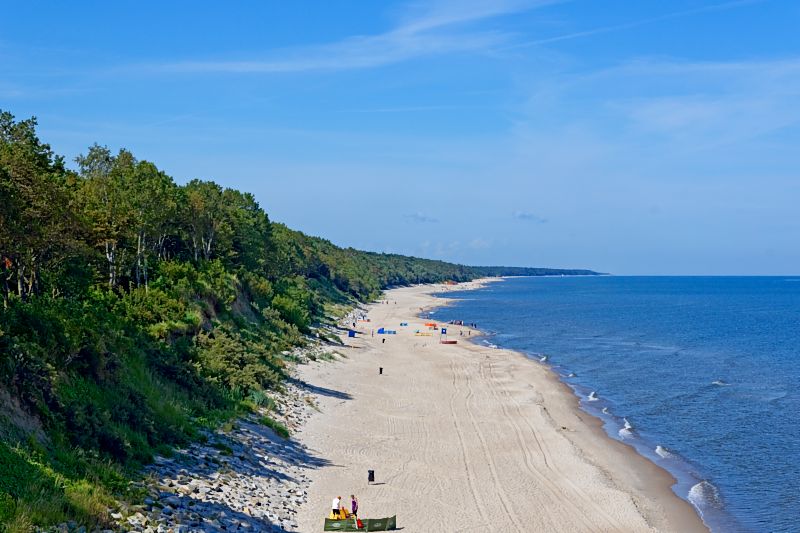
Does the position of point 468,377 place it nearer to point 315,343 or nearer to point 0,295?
point 315,343

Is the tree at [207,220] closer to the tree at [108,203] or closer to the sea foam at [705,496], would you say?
the tree at [108,203]

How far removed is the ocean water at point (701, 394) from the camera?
3094cm

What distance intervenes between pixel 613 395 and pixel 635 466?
1912 centimetres

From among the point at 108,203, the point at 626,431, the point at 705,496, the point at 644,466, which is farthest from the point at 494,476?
the point at 108,203

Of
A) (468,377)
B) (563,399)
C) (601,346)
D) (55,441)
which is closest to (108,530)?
(55,441)

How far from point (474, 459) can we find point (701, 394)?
2797cm

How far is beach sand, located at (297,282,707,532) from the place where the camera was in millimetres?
25672

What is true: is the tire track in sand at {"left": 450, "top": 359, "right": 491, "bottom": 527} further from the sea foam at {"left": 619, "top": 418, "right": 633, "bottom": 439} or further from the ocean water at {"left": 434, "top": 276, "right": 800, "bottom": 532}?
the sea foam at {"left": 619, "top": 418, "right": 633, "bottom": 439}

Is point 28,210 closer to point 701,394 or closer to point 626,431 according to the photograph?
point 626,431


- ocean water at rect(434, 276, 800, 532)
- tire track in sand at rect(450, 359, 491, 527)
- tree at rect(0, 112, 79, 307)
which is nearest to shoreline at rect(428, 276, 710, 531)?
ocean water at rect(434, 276, 800, 532)

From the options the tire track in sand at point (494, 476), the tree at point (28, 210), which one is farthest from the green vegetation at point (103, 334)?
the tire track in sand at point (494, 476)

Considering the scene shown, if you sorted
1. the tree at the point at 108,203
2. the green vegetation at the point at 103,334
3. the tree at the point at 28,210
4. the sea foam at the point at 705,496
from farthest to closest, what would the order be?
the tree at the point at 108,203, the sea foam at the point at 705,496, the tree at the point at 28,210, the green vegetation at the point at 103,334

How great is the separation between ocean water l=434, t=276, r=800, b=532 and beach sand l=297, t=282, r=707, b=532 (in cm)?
222

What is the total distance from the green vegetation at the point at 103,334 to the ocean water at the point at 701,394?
21.0m
